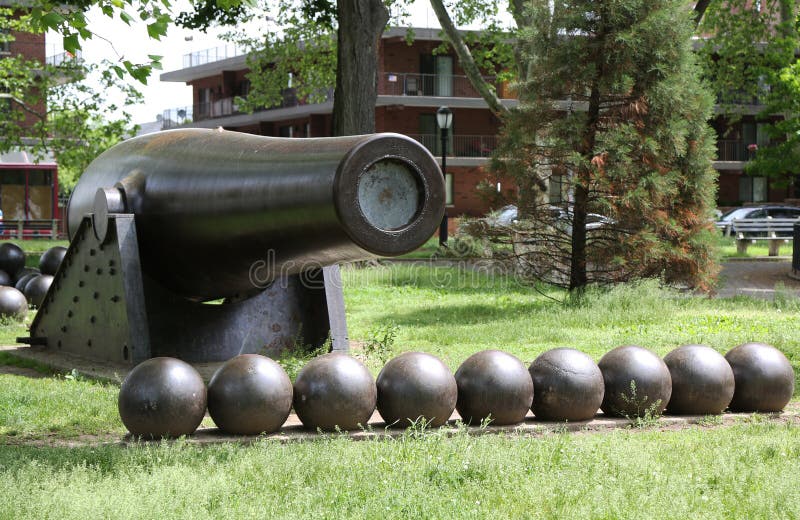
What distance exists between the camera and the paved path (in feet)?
61.2

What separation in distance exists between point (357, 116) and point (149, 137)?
438 inches

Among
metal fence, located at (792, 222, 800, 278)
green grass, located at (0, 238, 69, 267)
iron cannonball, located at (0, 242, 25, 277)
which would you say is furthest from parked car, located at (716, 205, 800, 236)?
iron cannonball, located at (0, 242, 25, 277)

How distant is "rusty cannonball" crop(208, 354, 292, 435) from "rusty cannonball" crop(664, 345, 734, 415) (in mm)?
2801

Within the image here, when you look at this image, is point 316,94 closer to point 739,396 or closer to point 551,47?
point 551,47

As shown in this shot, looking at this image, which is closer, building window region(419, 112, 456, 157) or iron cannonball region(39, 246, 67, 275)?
iron cannonball region(39, 246, 67, 275)

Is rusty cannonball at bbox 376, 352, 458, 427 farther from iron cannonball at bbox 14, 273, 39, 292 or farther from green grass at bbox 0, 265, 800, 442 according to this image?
iron cannonball at bbox 14, 273, 39, 292

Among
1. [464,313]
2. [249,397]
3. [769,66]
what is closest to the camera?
[249,397]

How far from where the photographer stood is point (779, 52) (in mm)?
31312

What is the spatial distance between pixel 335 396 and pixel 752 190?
49043mm

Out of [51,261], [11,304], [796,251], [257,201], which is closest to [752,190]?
[796,251]

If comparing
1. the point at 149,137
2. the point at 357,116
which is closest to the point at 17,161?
the point at 357,116

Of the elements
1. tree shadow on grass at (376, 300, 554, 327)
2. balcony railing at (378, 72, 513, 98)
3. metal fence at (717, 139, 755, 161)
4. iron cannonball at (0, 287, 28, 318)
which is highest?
balcony railing at (378, 72, 513, 98)

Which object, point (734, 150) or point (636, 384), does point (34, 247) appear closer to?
point (636, 384)

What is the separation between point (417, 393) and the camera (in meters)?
6.72
